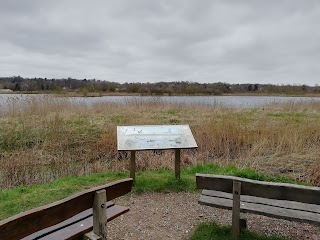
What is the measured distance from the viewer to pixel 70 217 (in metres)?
2.23

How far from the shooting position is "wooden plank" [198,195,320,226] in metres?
2.76

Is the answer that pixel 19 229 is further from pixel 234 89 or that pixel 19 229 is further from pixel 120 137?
pixel 234 89

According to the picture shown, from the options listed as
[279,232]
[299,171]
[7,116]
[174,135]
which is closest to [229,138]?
[299,171]

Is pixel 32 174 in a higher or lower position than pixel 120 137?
lower

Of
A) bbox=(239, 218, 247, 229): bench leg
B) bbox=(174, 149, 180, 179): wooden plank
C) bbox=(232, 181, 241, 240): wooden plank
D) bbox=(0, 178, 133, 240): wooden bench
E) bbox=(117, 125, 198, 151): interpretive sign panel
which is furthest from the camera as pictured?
bbox=(174, 149, 180, 179): wooden plank

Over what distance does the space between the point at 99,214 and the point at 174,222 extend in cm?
153

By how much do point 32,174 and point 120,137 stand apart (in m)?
2.48

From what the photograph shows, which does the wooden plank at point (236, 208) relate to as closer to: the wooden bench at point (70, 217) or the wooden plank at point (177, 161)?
the wooden bench at point (70, 217)

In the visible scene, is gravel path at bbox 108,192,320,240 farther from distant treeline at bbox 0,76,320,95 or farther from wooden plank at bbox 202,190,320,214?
distant treeline at bbox 0,76,320,95

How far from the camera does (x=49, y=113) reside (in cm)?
1224

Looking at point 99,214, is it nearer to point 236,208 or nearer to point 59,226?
point 59,226

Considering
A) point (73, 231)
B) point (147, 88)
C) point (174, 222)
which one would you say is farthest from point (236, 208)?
point (147, 88)

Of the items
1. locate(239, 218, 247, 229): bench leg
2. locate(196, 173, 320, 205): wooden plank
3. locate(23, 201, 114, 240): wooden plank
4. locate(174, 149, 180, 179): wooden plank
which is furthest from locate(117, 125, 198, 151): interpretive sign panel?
locate(23, 201, 114, 240): wooden plank

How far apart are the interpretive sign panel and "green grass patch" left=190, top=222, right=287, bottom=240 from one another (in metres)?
1.49
